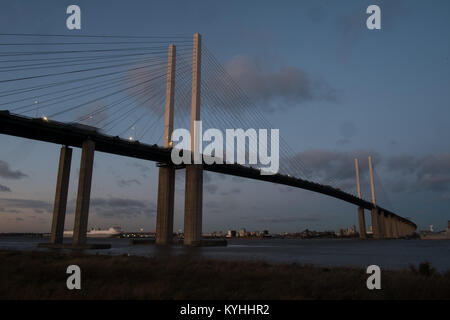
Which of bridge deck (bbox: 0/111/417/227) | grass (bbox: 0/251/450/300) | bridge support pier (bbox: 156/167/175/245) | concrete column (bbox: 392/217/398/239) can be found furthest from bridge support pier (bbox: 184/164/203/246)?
concrete column (bbox: 392/217/398/239)

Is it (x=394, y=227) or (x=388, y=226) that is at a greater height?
(x=394, y=227)

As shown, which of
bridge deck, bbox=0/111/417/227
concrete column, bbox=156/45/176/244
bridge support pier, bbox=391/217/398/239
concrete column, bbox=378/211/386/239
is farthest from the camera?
bridge support pier, bbox=391/217/398/239

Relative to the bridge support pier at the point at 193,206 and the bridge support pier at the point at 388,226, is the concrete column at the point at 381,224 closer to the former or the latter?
the bridge support pier at the point at 388,226

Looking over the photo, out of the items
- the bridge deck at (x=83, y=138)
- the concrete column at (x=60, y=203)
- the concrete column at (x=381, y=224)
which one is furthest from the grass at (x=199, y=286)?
the concrete column at (x=381, y=224)

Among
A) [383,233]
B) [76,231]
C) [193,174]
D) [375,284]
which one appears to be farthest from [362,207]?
[375,284]

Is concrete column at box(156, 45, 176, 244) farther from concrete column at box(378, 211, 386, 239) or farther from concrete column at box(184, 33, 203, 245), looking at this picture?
concrete column at box(378, 211, 386, 239)

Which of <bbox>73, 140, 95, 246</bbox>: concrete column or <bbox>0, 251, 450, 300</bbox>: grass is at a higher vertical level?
<bbox>73, 140, 95, 246</bbox>: concrete column

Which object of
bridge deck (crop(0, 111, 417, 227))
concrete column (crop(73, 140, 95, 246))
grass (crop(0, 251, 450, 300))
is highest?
bridge deck (crop(0, 111, 417, 227))

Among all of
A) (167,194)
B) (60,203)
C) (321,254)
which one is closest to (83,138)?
(60,203)

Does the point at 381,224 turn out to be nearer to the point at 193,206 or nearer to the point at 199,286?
the point at 193,206

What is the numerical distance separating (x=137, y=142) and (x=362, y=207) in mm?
107203

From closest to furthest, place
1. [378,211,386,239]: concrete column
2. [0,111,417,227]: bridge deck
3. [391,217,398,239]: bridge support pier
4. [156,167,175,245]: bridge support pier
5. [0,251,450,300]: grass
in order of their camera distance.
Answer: [0,251,450,300]: grass
[0,111,417,227]: bridge deck
[156,167,175,245]: bridge support pier
[378,211,386,239]: concrete column
[391,217,398,239]: bridge support pier
